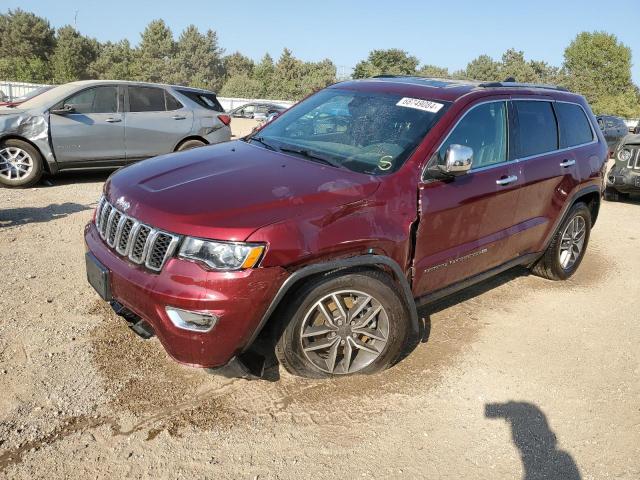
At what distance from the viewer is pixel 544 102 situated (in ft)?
15.4

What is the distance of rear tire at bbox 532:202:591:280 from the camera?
5.15m

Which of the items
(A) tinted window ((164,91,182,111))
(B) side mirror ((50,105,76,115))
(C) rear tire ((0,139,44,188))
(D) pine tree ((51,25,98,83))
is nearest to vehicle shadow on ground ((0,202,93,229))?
(C) rear tire ((0,139,44,188))

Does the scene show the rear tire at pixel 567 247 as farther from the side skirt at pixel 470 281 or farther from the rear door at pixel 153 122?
the rear door at pixel 153 122

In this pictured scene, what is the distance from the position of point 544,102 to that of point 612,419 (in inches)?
105

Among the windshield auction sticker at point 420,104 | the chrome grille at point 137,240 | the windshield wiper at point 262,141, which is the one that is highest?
the windshield auction sticker at point 420,104

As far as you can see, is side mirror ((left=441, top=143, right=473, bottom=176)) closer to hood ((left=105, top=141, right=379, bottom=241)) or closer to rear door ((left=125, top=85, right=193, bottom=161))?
hood ((left=105, top=141, right=379, bottom=241))

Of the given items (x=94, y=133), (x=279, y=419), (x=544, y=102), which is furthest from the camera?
(x=94, y=133)

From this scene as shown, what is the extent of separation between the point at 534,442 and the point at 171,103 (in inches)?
307

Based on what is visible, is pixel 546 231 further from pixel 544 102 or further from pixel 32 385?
pixel 32 385

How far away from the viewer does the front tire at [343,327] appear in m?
3.03

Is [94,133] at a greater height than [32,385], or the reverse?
[94,133]

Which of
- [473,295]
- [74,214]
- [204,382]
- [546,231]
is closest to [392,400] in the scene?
[204,382]

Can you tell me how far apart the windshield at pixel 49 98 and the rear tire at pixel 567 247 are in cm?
690

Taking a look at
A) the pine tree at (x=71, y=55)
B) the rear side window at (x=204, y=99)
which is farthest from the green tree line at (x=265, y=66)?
the rear side window at (x=204, y=99)
